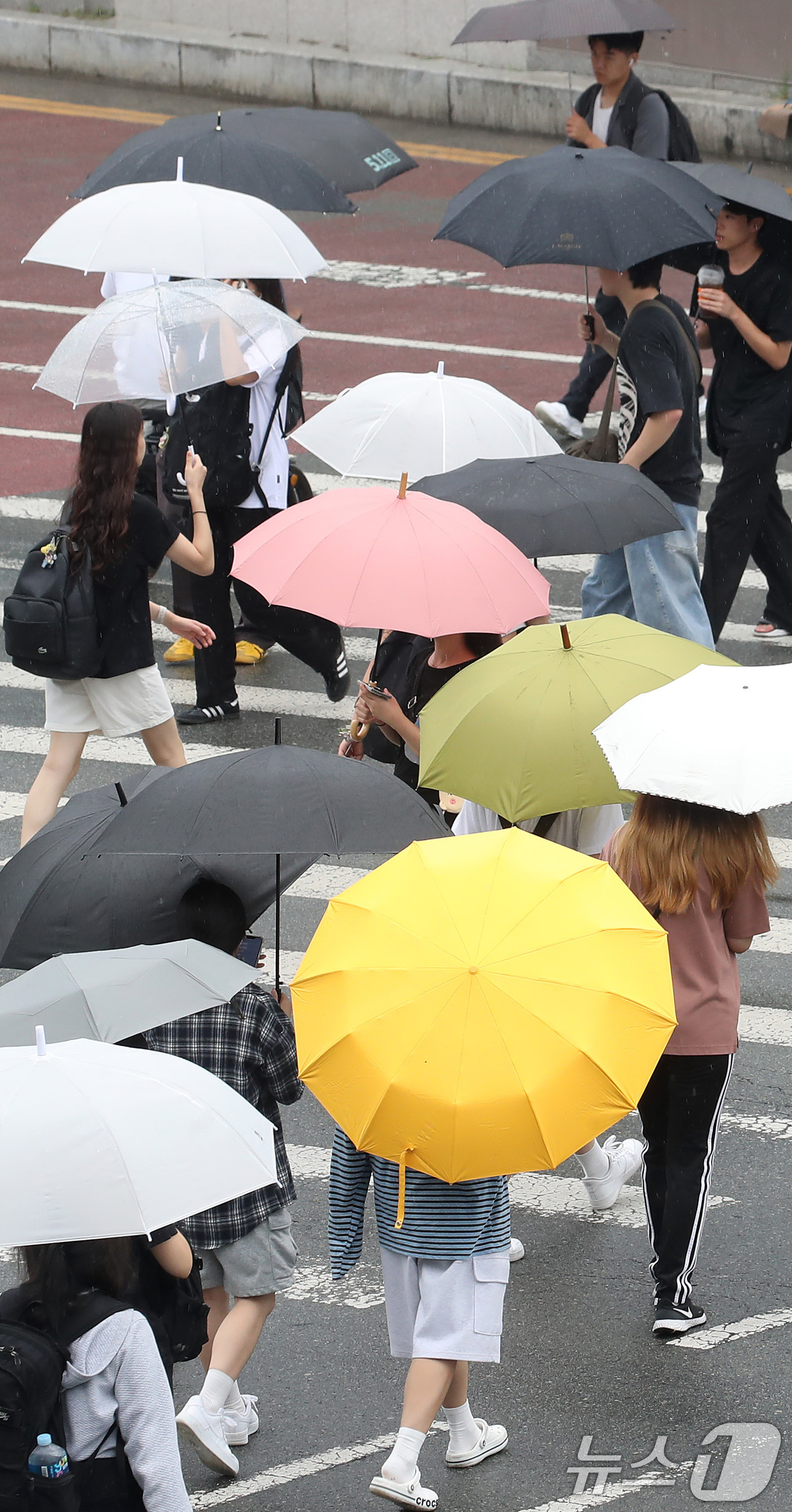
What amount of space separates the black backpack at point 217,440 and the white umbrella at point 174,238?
530 millimetres

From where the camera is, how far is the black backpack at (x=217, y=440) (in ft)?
29.3

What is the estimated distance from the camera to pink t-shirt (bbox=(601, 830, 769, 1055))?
4773 mm

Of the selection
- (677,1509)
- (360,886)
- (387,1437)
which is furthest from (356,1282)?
(360,886)

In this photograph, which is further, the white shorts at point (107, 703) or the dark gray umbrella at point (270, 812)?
the white shorts at point (107, 703)

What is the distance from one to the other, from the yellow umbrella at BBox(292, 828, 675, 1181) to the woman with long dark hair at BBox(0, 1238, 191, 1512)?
0.60m

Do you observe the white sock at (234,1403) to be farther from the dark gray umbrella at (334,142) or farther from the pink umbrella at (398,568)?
the dark gray umbrella at (334,142)

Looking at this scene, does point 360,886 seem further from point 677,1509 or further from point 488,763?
point 677,1509

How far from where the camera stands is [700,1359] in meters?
5.01

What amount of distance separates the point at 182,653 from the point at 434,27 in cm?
1380

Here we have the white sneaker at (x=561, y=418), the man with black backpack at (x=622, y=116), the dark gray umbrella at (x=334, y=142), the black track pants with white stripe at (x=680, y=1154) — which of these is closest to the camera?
the black track pants with white stripe at (x=680, y=1154)

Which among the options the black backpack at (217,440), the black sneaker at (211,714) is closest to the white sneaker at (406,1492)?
the black sneaker at (211,714)

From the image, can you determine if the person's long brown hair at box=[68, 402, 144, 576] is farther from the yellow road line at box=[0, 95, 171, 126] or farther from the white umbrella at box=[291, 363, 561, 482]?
the yellow road line at box=[0, 95, 171, 126]

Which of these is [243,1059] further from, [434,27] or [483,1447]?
[434,27]

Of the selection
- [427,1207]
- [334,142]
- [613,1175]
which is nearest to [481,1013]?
[427,1207]
